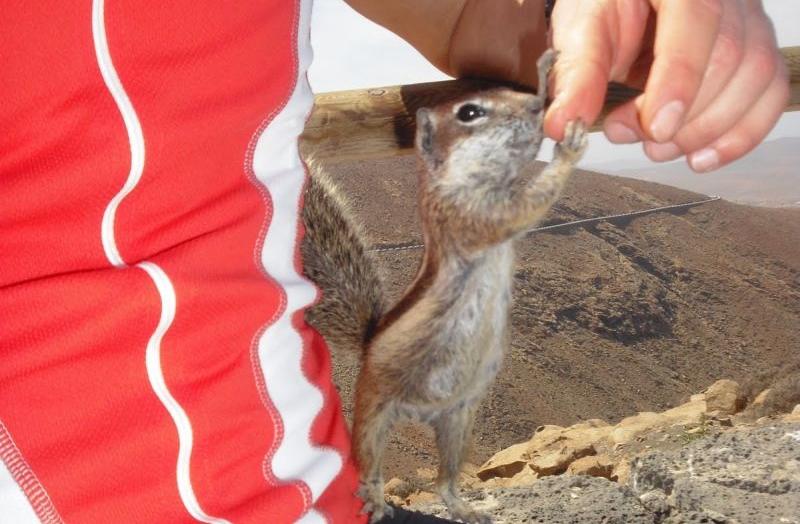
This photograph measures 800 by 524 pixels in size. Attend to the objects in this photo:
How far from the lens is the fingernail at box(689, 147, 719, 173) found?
291mm

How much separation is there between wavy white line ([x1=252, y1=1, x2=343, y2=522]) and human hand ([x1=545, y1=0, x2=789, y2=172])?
3.9 inches

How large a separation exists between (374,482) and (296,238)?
5.5 inches

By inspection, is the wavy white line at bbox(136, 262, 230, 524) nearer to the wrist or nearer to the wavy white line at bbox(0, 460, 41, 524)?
the wavy white line at bbox(0, 460, 41, 524)

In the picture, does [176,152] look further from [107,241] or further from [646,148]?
[646,148]

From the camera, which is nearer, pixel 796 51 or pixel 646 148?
pixel 646 148

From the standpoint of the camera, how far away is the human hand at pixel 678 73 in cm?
25

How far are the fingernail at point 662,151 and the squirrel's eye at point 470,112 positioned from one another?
8 centimetres

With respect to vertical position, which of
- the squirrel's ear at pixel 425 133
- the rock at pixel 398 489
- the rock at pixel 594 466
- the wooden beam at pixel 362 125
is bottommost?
the rock at pixel 594 466

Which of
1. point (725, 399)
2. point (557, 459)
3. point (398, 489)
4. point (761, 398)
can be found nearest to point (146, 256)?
point (398, 489)

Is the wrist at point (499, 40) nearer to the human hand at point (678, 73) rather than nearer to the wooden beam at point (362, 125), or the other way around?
the human hand at point (678, 73)

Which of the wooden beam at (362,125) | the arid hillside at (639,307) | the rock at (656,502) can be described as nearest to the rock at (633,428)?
the arid hillside at (639,307)

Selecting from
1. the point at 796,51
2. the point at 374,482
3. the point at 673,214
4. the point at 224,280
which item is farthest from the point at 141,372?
the point at 673,214

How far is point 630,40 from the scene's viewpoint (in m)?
0.30

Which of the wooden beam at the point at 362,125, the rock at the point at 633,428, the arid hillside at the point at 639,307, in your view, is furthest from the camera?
the arid hillside at the point at 639,307
